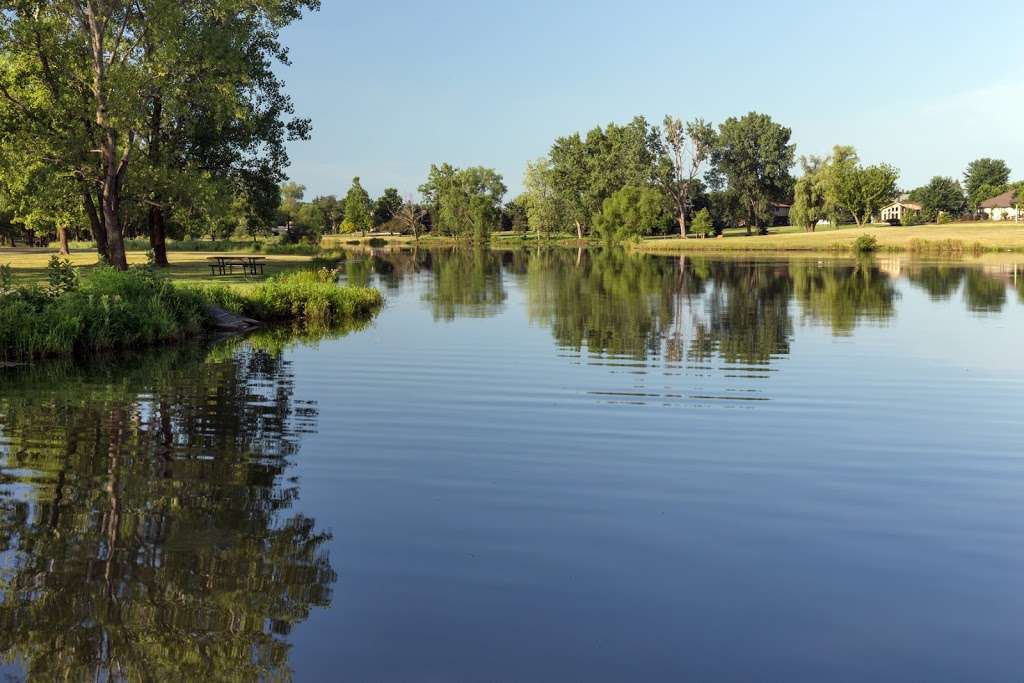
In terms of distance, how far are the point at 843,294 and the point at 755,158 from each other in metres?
104

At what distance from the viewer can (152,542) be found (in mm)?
8984

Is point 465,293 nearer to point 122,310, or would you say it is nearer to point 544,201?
point 122,310

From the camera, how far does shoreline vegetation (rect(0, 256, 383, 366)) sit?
22.7 meters

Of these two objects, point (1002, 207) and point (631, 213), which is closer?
point (631, 213)

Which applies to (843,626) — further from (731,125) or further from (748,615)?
(731,125)

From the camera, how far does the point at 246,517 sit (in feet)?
32.6

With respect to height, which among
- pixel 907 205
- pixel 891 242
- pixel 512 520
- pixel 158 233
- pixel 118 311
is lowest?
pixel 512 520

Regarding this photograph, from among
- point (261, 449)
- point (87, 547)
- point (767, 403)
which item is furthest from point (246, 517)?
point (767, 403)

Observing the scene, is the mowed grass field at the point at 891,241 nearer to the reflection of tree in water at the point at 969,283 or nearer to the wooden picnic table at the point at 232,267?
the reflection of tree in water at the point at 969,283

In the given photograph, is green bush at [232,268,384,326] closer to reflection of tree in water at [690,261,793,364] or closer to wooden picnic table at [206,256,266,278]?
wooden picnic table at [206,256,266,278]

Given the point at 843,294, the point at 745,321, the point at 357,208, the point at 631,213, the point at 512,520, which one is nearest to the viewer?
the point at 512,520

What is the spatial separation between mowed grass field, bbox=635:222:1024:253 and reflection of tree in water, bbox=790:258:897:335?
29.3 m

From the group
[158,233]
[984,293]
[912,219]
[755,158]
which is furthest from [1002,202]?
[158,233]

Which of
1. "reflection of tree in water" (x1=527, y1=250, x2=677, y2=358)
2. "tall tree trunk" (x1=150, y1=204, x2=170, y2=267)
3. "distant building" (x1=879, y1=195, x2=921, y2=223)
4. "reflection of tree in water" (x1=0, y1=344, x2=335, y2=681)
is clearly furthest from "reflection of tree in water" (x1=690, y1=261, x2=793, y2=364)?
"distant building" (x1=879, y1=195, x2=921, y2=223)
